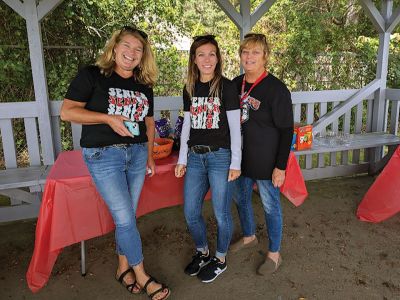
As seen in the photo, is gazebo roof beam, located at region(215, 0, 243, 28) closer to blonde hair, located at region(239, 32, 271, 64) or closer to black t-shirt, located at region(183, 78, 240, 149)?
blonde hair, located at region(239, 32, 271, 64)

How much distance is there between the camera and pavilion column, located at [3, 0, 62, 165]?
332 centimetres

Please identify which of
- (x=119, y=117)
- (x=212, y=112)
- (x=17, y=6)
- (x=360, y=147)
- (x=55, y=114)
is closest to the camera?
(x=119, y=117)

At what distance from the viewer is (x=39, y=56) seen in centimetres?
343

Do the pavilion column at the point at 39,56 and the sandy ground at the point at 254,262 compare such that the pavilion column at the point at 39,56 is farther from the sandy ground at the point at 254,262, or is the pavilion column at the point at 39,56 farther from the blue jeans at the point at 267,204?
the blue jeans at the point at 267,204

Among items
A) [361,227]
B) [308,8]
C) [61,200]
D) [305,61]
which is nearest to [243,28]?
[361,227]

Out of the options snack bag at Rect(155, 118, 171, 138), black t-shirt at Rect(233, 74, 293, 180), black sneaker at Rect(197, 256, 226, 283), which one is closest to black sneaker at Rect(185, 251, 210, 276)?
black sneaker at Rect(197, 256, 226, 283)

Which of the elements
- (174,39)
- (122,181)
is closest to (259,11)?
(122,181)

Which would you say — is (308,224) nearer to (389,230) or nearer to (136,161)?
(389,230)

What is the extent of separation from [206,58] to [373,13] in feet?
11.8

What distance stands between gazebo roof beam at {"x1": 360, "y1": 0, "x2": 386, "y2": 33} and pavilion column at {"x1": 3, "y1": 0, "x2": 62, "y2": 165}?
382 centimetres

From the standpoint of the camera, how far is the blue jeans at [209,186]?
2.42m

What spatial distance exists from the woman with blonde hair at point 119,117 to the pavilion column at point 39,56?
1.61 m

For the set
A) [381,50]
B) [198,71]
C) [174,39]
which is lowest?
[198,71]

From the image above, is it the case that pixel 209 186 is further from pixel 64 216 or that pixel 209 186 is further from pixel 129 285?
pixel 64 216
